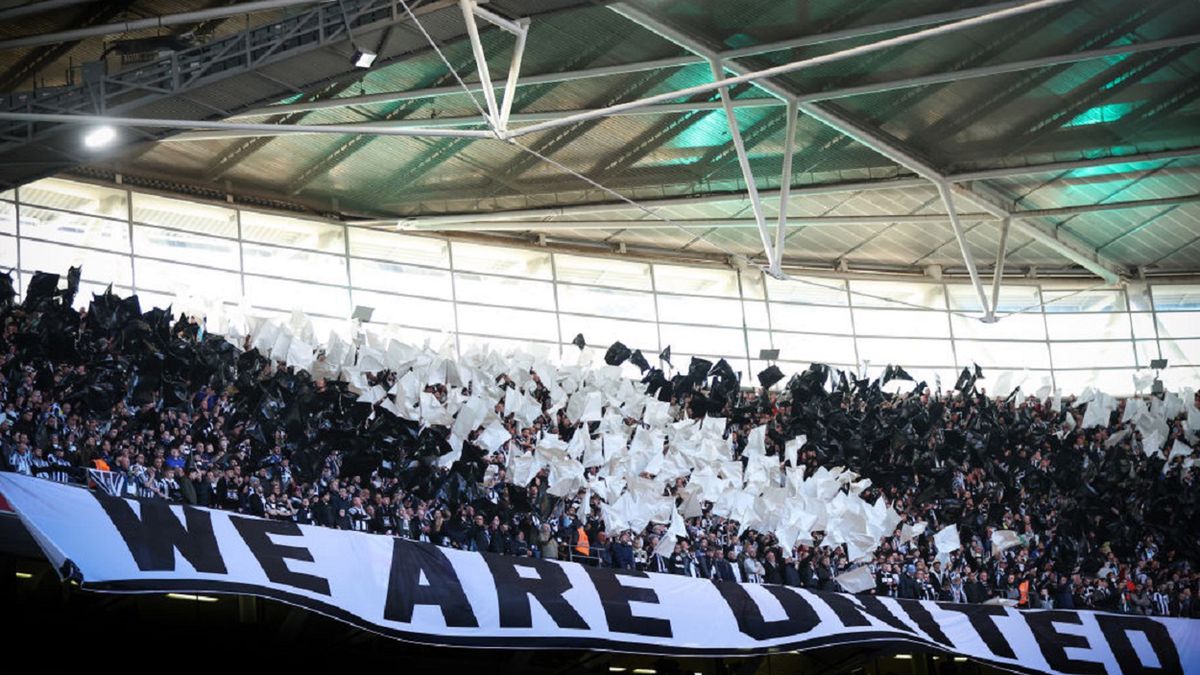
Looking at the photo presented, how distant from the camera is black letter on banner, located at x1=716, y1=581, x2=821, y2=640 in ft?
78.7

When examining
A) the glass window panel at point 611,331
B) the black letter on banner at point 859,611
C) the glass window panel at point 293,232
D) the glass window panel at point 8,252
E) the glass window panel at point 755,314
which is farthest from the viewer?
the glass window panel at point 755,314

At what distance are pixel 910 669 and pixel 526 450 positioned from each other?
29.5 ft

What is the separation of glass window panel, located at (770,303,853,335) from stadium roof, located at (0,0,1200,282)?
1.38 metres

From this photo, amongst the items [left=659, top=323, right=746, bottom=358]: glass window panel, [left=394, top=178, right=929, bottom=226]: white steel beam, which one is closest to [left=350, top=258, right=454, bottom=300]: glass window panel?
[left=394, top=178, right=929, bottom=226]: white steel beam

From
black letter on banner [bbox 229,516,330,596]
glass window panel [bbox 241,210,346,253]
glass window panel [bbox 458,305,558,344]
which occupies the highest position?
glass window panel [bbox 241,210,346,253]

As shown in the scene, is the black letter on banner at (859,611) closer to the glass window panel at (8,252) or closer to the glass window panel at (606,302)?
the glass window panel at (606,302)

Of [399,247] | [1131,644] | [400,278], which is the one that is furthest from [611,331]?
[1131,644]

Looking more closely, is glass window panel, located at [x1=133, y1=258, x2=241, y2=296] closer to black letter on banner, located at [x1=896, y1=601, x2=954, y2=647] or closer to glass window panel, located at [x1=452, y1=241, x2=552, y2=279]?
glass window panel, located at [x1=452, y1=241, x2=552, y2=279]

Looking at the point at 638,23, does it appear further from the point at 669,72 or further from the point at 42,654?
the point at 42,654

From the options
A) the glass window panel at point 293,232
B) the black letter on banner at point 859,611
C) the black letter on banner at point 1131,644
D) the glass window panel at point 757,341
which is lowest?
the black letter on banner at point 1131,644

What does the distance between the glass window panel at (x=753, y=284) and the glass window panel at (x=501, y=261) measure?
599cm

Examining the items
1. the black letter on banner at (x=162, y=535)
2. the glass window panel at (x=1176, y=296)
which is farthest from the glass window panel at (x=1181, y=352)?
the black letter on banner at (x=162, y=535)

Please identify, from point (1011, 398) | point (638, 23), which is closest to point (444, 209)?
point (638, 23)

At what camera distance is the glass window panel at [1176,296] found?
44.6m
